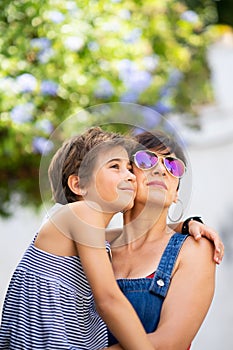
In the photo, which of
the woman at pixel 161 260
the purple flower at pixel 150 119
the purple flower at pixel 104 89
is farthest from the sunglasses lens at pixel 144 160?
the purple flower at pixel 104 89

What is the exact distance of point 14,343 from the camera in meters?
1.84

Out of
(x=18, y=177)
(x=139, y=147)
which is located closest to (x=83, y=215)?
(x=139, y=147)

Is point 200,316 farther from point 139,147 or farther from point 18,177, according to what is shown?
point 18,177

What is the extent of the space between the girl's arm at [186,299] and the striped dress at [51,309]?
153mm

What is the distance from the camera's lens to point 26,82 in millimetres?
3896

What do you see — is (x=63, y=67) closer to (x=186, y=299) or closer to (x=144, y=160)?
(x=144, y=160)

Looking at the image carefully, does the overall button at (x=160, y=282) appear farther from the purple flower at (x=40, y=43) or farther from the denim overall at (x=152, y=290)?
the purple flower at (x=40, y=43)

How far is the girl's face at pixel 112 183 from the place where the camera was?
1.80 metres

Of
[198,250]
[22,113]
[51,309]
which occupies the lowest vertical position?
[22,113]

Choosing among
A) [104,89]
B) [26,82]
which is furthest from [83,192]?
[104,89]

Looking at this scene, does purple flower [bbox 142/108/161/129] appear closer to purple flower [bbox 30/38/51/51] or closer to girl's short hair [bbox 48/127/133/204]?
girl's short hair [bbox 48/127/133/204]

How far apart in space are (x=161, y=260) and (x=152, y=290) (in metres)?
0.07

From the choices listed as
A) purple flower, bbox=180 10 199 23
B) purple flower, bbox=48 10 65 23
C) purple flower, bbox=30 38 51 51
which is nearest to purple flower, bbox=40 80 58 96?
purple flower, bbox=30 38 51 51

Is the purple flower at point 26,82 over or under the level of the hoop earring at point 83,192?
under
